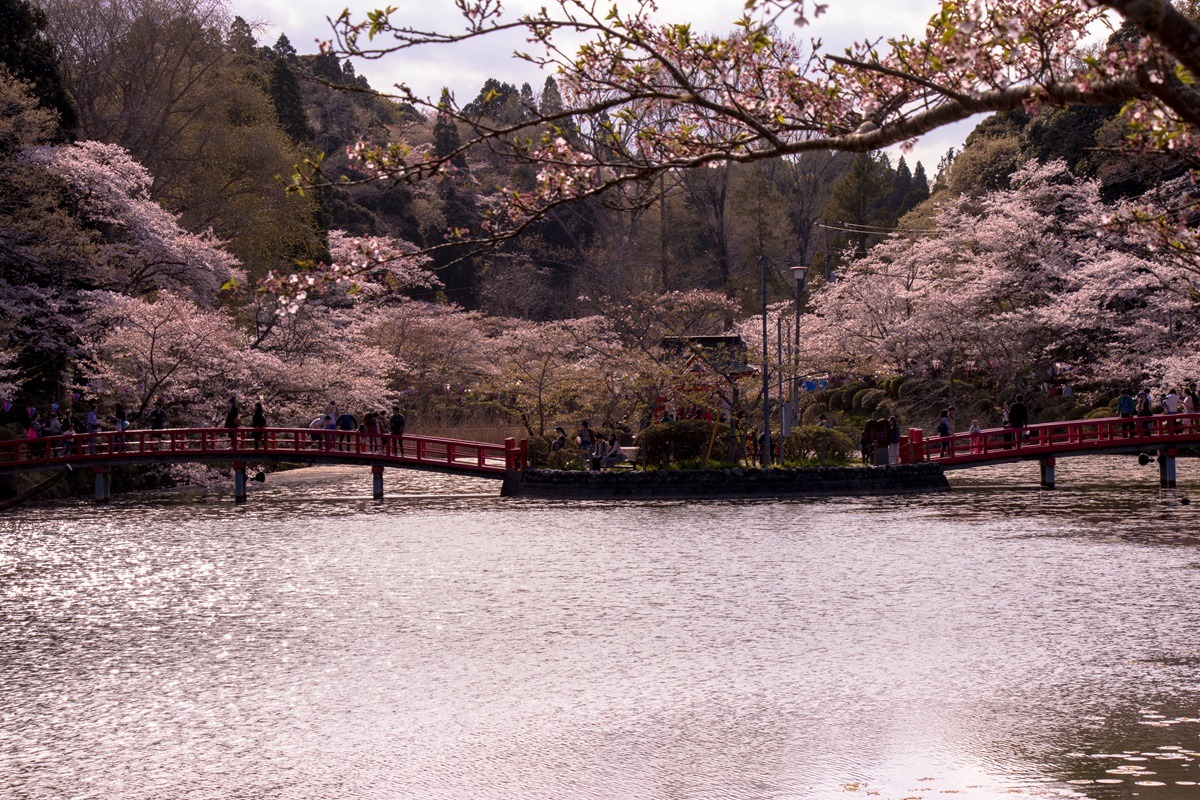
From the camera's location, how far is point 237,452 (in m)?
33.6

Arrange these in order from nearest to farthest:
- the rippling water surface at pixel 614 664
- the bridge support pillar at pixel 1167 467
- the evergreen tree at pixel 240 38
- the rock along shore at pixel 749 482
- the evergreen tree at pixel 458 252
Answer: the rippling water surface at pixel 614 664
the rock along shore at pixel 749 482
the bridge support pillar at pixel 1167 467
the evergreen tree at pixel 240 38
the evergreen tree at pixel 458 252

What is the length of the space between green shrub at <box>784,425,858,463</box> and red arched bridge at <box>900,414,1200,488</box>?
185cm

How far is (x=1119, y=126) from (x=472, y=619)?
33.9 meters

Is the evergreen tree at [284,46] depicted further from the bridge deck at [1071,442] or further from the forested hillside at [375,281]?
the bridge deck at [1071,442]

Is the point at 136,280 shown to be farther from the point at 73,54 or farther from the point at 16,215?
the point at 73,54

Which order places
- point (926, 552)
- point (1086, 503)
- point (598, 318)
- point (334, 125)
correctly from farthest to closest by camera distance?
point (334, 125)
point (598, 318)
point (1086, 503)
point (926, 552)

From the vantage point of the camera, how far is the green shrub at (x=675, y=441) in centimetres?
3306

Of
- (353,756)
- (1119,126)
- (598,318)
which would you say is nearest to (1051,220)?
(1119,126)

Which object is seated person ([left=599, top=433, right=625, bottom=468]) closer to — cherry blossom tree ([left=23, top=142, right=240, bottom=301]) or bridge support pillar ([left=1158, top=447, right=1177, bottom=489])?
bridge support pillar ([left=1158, top=447, right=1177, bottom=489])

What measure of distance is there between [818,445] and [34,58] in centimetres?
2805

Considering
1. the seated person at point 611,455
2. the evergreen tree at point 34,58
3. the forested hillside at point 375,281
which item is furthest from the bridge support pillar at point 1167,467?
the evergreen tree at point 34,58

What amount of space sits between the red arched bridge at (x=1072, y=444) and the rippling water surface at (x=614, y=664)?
9.01m

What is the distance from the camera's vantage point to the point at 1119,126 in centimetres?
3969

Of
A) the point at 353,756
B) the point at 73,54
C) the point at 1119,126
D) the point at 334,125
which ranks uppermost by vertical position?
the point at 334,125
